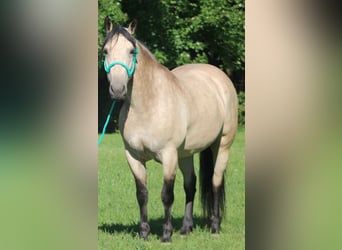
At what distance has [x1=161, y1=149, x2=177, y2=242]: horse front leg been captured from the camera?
3611mm

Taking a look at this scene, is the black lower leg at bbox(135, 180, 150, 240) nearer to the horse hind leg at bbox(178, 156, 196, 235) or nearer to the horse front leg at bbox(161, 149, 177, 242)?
the horse front leg at bbox(161, 149, 177, 242)

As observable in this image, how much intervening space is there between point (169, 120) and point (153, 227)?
3.27 ft

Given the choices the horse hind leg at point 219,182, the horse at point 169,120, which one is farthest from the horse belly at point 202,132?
the horse hind leg at point 219,182

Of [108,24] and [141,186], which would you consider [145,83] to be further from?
[141,186]

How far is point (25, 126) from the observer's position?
176cm

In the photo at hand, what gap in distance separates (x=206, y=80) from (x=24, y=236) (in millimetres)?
2653

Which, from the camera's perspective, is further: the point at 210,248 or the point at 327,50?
the point at 210,248

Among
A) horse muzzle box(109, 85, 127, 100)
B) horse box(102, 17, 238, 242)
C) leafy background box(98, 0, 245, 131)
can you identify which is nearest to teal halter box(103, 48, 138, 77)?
horse box(102, 17, 238, 242)

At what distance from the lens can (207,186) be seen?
165 inches

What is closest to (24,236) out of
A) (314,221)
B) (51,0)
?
(51,0)

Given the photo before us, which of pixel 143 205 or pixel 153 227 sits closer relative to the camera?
pixel 143 205

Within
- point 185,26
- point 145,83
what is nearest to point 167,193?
point 145,83

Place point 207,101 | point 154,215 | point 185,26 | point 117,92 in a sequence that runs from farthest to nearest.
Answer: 1. point 185,26
2. point 154,215
3. point 207,101
4. point 117,92

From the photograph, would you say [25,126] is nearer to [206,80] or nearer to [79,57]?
[79,57]
